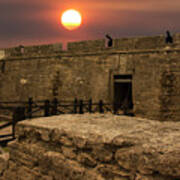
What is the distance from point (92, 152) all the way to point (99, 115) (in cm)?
136

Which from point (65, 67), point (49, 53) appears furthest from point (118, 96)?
point (49, 53)

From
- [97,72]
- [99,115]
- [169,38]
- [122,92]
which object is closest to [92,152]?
[99,115]

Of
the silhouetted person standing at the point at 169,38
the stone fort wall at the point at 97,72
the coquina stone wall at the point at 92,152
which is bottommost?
the coquina stone wall at the point at 92,152

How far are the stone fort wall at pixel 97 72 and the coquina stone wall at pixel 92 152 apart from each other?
707 centimetres

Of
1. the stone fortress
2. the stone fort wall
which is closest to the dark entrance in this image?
the stone fortress

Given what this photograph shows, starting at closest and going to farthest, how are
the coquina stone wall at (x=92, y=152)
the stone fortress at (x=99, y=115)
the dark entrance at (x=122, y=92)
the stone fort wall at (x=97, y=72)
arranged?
the coquina stone wall at (x=92, y=152) → the stone fortress at (x=99, y=115) → the stone fort wall at (x=97, y=72) → the dark entrance at (x=122, y=92)

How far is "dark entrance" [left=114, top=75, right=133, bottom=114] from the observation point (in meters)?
10.3

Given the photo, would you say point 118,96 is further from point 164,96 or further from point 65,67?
point 65,67

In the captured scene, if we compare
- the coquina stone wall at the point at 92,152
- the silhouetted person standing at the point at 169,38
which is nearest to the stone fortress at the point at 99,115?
the coquina stone wall at the point at 92,152

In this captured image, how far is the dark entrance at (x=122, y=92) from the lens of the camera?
1031 cm

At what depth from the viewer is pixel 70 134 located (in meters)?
2.41

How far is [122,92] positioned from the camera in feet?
36.6

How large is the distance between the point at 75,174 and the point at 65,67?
9612 mm

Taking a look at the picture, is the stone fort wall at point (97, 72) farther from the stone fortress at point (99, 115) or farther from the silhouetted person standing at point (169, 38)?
the silhouetted person standing at point (169, 38)
